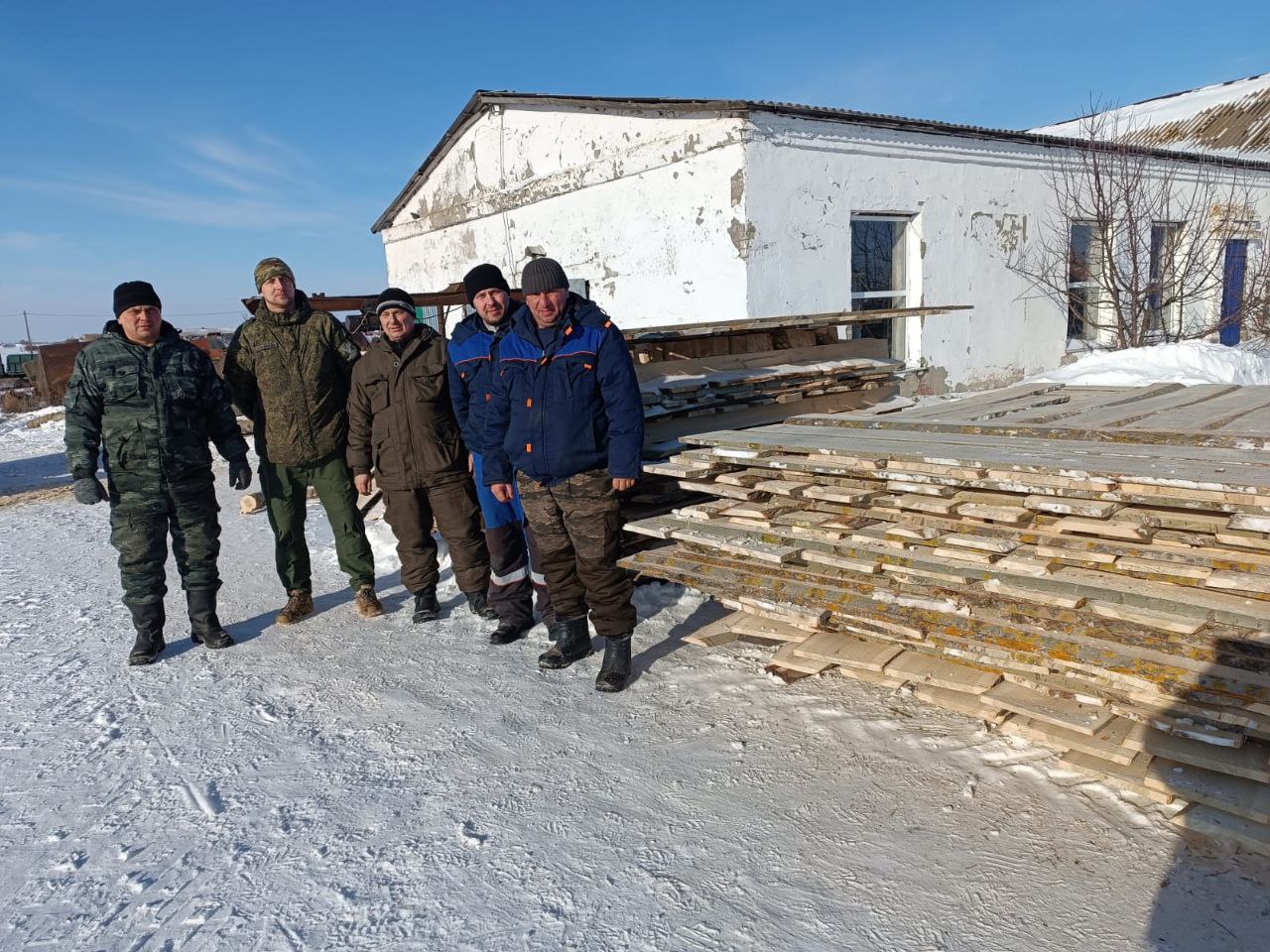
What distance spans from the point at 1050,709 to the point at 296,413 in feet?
12.6

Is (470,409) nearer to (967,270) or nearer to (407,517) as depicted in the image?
(407,517)

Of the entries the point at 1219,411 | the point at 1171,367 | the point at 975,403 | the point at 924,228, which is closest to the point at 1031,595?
the point at 1219,411

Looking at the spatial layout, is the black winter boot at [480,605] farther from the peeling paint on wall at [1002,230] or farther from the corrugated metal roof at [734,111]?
the peeling paint on wall at [1002,230]

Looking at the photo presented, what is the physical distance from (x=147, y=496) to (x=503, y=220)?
9169mm

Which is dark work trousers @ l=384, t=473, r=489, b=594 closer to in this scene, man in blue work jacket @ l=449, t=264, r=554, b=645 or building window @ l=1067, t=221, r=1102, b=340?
man in blue work jacket @ l=449, t=264, r=554, b=645

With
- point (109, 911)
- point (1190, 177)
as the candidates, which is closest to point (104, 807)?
point (109, 911)

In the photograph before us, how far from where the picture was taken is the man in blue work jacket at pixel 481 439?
402 cm

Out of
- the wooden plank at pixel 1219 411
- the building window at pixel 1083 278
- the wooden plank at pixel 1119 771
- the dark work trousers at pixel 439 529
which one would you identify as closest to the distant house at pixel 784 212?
the building window at pixel 1083 278

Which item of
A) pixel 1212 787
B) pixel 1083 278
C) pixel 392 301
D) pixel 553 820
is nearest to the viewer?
pixel 1212 787

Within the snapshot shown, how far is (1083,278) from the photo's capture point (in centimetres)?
1129

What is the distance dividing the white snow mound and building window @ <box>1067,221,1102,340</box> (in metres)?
1.67

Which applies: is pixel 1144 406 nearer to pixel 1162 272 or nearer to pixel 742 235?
pixel 742 235

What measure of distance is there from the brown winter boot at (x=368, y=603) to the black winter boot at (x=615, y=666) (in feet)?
5.37

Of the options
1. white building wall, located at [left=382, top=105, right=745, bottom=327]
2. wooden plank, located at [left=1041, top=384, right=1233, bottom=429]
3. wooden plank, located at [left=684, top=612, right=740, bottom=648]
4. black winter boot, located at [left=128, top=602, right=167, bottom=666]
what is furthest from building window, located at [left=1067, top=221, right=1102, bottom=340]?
black winter boot, located at [left=128, top=602, right=167, bottom=666]
